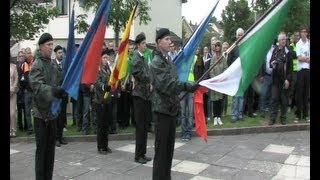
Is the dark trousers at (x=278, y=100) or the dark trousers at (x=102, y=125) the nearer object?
the dark trousers at (x=102, y=125)

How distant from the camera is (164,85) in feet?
20.6

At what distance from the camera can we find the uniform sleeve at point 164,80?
6211 mm

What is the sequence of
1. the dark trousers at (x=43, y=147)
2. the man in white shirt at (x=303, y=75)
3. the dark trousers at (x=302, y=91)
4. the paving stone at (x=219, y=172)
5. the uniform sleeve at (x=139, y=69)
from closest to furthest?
1. the dark trousers at (x=43, y=147)
2. the paving stone at (x=219, y=172)
3. the uniform sleeve at (x=139, y=69)
4. the man in white shirt at (x=303, y=75)
5. the dark trousers at (x=302, y=91)

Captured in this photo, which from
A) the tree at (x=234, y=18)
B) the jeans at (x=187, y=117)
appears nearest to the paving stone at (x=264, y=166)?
the jeans at (x=187, y=117)

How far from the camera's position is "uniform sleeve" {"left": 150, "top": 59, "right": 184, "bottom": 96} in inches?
245

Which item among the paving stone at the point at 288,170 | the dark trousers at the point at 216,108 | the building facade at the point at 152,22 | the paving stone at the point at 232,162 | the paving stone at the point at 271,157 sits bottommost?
the paving stone at the point at 288,170

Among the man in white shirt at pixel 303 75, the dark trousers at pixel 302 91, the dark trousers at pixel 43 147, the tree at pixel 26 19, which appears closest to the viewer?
the dark trousers at pixel 43 147

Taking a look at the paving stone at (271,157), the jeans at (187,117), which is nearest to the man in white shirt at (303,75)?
the paving stone at (271,157)

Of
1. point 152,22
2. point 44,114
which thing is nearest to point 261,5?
point 44,114

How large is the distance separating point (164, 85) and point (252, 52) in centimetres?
128

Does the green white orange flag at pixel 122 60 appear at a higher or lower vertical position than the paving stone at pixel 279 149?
higher

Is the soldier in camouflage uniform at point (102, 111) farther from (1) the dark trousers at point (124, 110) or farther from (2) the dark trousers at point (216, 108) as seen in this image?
(2) the dark trousers at point (216, 108)

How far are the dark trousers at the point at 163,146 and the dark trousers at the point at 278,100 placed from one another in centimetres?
496
